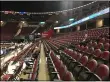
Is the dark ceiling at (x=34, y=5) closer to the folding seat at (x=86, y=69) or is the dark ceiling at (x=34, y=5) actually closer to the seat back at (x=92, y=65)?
the folding seat at (x=86, y=69)

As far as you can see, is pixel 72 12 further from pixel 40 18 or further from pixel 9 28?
pixel 9 28

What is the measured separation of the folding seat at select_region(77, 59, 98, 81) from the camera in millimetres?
3269

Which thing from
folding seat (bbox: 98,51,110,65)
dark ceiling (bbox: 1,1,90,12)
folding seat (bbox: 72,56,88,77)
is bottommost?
folding seat (bbox: 72,56,88,77)

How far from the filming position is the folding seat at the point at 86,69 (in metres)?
3.27

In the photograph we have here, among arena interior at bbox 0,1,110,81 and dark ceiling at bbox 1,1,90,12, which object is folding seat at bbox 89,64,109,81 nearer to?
arena interior at bbox 0,1,110,81

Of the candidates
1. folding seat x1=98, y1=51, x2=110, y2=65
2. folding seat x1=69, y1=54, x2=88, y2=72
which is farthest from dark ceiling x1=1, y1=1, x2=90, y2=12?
folding seat x1=98, y1=51, x2=110, y2=65

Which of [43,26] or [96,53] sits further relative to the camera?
[43,26]

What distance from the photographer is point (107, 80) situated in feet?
9.33

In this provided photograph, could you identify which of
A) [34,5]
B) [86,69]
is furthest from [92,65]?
[34,5]

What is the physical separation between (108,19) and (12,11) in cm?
941

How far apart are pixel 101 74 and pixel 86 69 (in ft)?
1.37

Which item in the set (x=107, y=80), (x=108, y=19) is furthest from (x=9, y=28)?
(x=107, y=80)

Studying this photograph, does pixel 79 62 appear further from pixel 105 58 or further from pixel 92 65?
pixel 92 65

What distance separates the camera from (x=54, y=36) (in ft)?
83.3
